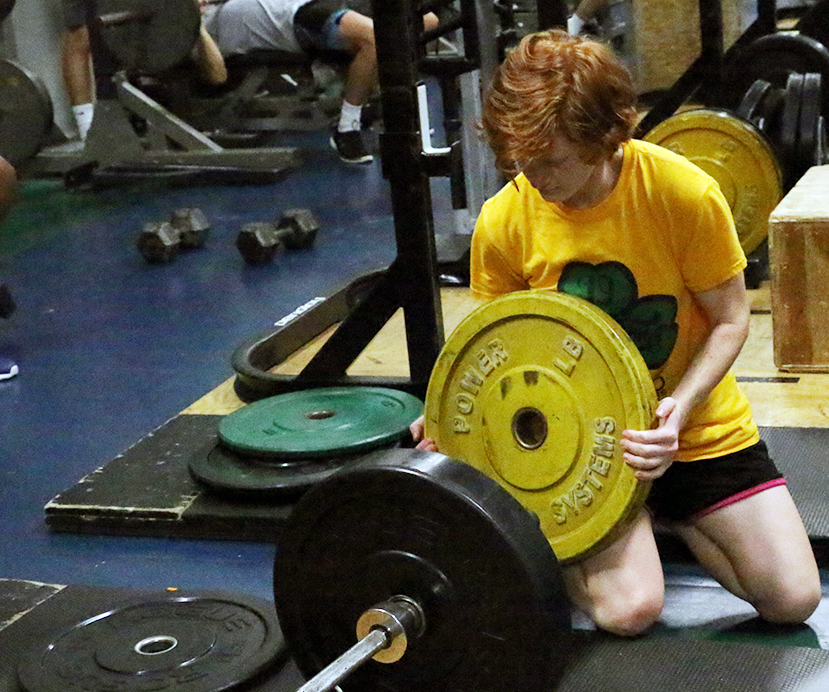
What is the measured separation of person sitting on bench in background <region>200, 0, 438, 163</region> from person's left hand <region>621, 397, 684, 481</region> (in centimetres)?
359

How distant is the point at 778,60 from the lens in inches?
144

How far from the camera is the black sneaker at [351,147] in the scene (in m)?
5.24

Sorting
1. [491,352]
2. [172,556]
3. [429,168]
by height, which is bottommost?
[172,556]

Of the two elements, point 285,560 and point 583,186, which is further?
point 583,186

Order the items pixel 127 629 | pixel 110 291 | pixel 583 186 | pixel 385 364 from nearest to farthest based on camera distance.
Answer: pixel 583 186 → pixel 127 629 → pixel 385 364 → pixel 110 291

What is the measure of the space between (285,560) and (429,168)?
1035mm

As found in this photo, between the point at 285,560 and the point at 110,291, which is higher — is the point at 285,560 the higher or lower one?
the higher one

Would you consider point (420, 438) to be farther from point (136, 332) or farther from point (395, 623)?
point (136, 332)

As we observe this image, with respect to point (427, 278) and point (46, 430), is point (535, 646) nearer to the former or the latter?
point (427, 278)

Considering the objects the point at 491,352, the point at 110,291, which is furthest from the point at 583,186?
the point at 110,291

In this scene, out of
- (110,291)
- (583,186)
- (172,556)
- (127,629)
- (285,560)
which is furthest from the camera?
(110,291)

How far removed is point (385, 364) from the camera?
2703 mm

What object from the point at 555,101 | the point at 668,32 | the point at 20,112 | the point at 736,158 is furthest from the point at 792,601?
the point at 668,32

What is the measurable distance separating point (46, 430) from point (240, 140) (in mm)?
3380
